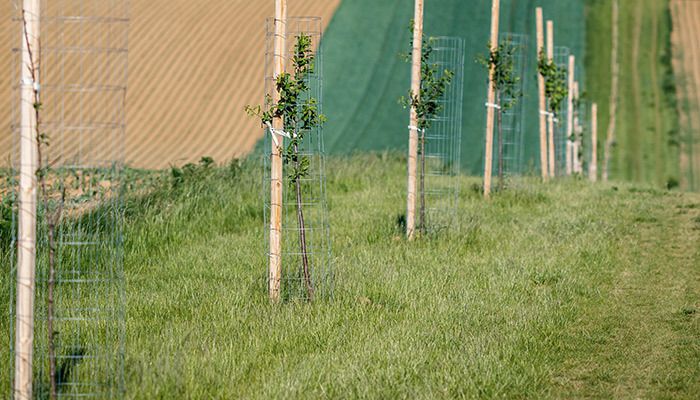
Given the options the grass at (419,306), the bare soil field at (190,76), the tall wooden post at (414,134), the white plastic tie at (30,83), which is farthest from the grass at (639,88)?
the white plastic tie at (30,83)

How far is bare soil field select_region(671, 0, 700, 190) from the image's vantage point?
29.0 metres

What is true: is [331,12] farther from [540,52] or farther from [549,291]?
[549,291]

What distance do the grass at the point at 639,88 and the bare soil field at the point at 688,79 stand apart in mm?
230

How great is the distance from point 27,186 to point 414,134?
7.51 metres

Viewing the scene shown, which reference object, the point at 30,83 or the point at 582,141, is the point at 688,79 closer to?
the point at 582,141

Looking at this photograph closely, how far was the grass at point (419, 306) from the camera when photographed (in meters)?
8.02

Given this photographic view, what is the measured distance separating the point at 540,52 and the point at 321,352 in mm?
14452

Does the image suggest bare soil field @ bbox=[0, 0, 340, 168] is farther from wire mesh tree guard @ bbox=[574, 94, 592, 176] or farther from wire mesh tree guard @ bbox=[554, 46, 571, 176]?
wire mesh tree guard @ bbox=[574, 94, 592, 176]

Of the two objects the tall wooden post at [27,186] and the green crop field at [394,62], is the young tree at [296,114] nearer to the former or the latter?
the tall wooden post at [27,186]

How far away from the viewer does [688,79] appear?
34.2m

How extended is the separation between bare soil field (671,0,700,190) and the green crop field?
3.28 m

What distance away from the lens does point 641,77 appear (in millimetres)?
35094

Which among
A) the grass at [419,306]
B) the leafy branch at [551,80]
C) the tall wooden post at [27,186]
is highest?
the leafy branch at [551,80]

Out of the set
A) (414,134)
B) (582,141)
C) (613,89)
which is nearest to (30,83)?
(414,134)
